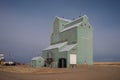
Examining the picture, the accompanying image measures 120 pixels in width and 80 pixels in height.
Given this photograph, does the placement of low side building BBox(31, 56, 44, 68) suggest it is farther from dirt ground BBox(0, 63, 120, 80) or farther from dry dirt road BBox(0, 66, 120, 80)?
dry dirt road BBox(0, 66, 120, 80)

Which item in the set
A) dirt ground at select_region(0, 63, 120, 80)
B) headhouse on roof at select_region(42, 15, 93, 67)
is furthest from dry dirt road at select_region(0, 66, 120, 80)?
headhouse on roof at select_region(42, 15, 93, 67)

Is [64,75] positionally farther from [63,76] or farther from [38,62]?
[38,62]

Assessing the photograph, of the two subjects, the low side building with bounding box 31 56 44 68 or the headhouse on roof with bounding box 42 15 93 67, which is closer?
the headhouse on roof with bounding box 42 15 93 67

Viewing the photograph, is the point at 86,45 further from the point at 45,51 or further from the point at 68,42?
the point at 45,51

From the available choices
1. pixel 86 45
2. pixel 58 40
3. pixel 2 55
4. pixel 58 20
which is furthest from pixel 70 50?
pixel 2 55

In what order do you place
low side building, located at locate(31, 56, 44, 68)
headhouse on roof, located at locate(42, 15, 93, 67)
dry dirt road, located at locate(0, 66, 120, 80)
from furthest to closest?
low side building, located at locate(31, 56, 44, 68), headhouse on roof, located at locate(42, 15, 93, 67), dry dirt road, located at locate(0, 66, 120, 80)

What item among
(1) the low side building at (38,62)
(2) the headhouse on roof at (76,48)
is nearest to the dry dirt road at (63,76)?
(2) the headhouse on roof at (76,48)

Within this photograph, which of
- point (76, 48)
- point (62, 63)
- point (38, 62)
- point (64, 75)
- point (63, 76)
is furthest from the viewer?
point (38, 62)

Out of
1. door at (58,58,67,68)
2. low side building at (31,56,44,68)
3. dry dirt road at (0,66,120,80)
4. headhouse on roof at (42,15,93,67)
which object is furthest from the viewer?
low side building at (31,56,44,68)

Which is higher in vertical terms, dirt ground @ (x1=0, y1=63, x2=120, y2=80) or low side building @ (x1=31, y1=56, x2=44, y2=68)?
dirt ground @ (x1=0, y1=63, x2=120, y2=80)

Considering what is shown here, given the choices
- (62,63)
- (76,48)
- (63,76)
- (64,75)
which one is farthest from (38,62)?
(63,76)

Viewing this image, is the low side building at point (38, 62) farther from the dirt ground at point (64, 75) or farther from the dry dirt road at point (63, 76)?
the dry dirt road at point (63, 76)

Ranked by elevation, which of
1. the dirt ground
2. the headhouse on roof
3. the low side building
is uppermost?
the headhouse on roof

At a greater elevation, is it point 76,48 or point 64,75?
point 76,48
